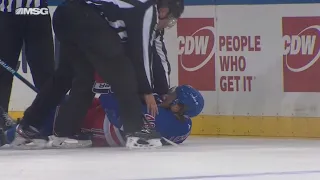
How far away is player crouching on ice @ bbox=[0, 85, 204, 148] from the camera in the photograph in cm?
491

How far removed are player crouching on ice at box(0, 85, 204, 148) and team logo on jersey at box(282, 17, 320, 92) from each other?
0.78 metres

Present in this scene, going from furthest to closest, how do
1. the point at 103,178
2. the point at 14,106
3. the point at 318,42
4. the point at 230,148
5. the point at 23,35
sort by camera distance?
the point at 14,106, the point at 318,42, the point at 23,35, the point at 230,148, the point at 103,178

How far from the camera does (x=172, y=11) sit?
16.4 ft

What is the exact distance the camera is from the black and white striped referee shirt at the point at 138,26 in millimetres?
4672

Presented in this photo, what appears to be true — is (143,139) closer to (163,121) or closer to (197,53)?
(163,121)

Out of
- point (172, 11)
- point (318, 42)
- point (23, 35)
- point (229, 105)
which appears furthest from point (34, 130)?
point (318, 42)

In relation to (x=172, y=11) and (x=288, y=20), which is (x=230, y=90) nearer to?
(x=288, y=20)

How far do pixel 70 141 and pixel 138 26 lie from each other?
70 cm

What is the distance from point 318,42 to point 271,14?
303 millimetres

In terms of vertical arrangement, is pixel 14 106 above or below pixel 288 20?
below

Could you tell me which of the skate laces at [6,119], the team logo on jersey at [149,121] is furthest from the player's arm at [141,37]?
the skate laces at [6,119]

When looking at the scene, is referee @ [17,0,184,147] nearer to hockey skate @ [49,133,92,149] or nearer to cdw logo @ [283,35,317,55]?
hockey skate @ [49,133,92,149]

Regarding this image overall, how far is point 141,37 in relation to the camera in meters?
4.67

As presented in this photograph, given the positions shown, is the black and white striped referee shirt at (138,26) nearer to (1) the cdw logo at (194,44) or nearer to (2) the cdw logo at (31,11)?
(2) the cdw logo at (31,11)
